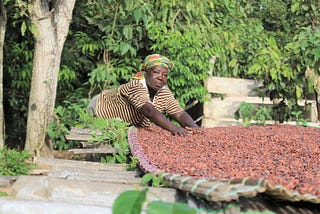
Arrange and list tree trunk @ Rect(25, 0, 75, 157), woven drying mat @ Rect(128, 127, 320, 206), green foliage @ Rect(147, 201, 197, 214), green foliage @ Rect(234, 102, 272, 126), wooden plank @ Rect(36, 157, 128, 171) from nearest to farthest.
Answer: green foliage @ Rect(147, 201, 197, 214) → woven drying mat @ Rect(128, 127, 320, 206) → wooden plank @ Rect(36, 157, 128, 171) → tree trunk @ Rect(25, 0, 75, 157) → green foliage @ Rect(234, 102, 272, 126)

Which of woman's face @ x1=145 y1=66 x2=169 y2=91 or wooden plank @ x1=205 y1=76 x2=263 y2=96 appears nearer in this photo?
woman's face @ x1=145 y1=66 x2=169 y2=91

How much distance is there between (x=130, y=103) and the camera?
387 centimetres

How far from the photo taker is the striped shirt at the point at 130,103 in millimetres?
3785

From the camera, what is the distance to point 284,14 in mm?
9219

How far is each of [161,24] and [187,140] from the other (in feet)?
7.91

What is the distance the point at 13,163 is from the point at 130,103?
942 mm

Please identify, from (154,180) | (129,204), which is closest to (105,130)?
(154,180)

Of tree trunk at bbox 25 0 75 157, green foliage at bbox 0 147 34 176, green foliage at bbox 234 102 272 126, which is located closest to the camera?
green foliage at bbox 0 147 34 176

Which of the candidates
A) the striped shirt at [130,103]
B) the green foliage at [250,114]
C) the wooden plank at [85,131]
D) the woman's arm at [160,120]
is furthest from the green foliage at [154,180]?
the green foliage at [250,114]

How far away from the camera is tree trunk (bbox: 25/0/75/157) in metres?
4.38

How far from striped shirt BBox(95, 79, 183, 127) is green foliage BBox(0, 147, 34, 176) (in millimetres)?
641

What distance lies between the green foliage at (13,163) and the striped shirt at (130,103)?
641 mm

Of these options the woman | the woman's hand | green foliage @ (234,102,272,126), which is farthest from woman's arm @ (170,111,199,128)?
green foliage @ (234,102,272,126)

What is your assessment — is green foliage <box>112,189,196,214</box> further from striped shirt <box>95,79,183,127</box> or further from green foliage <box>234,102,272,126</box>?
green foliage <box>234,102,272,126</box>
